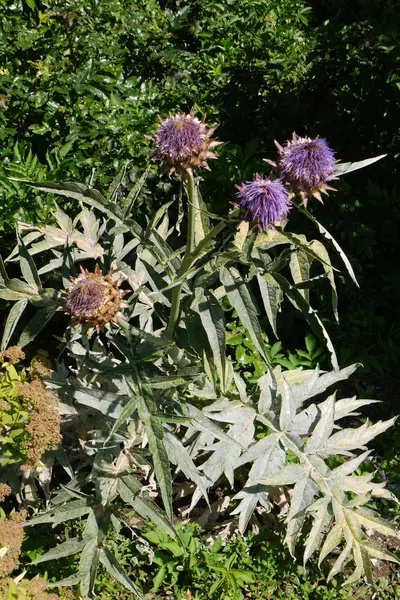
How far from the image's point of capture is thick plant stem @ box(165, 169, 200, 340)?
213 cm

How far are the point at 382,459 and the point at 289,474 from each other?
914 millimetres

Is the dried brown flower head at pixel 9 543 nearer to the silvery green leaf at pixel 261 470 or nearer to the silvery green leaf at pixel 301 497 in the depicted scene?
the silvery green leaf at pixel 261 470

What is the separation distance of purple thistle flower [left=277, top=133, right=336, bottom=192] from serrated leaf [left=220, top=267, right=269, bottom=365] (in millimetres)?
336

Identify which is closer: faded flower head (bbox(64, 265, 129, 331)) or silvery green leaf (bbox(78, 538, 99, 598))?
faded flower head (bbox(64, 265, 129, 331))

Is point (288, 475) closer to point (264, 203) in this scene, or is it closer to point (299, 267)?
point (299, 267)

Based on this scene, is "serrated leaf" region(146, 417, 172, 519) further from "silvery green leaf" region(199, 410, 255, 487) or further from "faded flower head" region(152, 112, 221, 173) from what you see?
"faded flower head" region(152, 112, 221, 173)

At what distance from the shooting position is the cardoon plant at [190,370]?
2.07 meters

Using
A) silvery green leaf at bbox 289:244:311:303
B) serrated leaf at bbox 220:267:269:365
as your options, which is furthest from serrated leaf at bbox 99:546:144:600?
silvery green leaf at bbox 289:244:311:303

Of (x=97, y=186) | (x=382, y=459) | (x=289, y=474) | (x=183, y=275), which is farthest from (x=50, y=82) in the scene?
(x=382, y=459)

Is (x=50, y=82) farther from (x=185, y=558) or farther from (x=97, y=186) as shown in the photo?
(x=185, y=558)

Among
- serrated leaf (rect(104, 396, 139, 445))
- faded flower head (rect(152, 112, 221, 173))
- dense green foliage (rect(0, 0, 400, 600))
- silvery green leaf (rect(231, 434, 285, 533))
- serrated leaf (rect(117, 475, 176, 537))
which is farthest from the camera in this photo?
dense green foliage (rect(0, 0, 400, 600))

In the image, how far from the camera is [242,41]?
4562 millimetres

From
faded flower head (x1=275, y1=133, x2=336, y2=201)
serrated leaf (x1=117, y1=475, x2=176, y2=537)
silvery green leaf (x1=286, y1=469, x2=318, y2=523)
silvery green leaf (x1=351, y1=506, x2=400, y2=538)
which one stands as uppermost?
faded flower head (x1=275, y1=133, x2=336, y2=201)

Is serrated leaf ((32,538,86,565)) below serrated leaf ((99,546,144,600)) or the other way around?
the other way around
